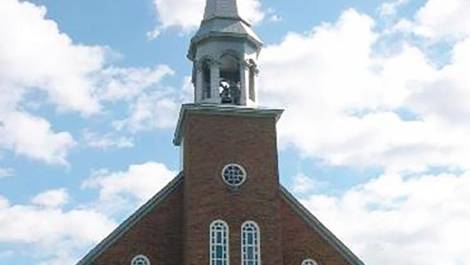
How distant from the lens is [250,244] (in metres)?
38.6

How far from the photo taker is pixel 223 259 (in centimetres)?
3812

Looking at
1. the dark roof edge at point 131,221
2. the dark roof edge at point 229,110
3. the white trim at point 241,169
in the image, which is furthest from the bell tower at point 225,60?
the dark roof edge at point 131,221

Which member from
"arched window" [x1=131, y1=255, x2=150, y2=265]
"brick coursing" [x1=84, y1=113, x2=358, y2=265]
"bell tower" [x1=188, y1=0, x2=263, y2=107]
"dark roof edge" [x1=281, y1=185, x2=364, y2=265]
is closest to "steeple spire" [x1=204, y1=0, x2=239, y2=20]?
"bell tower" [x1=188, y1=0, x2=263, y2=107]

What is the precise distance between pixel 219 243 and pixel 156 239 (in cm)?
311

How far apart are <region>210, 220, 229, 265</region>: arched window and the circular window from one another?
1.82 metres

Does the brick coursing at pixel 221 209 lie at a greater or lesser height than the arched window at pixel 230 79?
lesser

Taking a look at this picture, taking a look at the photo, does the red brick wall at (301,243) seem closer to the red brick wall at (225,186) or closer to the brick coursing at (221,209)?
the brick coursing at (221,209)

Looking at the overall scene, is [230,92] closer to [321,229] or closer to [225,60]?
[225,60]

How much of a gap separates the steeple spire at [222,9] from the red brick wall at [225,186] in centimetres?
537

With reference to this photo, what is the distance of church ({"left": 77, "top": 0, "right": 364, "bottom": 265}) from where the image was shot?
3859 cm

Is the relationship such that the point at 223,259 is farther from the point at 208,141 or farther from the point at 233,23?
the point at 233,23

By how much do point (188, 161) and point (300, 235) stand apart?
6031 millimetres

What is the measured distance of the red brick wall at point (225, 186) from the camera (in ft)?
126

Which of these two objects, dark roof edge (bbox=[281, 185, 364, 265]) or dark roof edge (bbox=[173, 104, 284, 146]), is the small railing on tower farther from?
dark roof edge (bbox=[281, 185, 364, 265])
